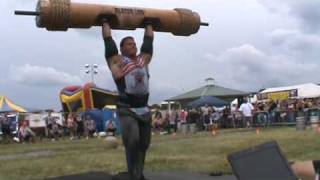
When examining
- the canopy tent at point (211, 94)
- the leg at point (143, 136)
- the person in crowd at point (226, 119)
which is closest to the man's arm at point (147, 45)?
the leg at point (143, 136)

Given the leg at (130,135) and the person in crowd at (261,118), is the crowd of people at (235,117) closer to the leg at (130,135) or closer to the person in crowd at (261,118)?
the person in crowd at (261,118)

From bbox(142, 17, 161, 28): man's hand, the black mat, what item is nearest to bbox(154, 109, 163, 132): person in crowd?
the black mat

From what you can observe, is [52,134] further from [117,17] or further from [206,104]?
[117,17]

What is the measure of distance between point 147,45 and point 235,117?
2620 cm

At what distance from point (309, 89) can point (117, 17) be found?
1504 inches

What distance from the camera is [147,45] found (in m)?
6.44

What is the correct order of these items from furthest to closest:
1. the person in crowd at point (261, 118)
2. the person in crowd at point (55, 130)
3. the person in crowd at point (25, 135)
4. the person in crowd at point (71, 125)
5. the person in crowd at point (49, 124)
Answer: the person in crowd at point (261, 118)
the person in crowd at point (71, 125)
the person in crowd at point (49, 124)
the person in crowd at point (55, 130)
the person in crowd at point (25, 135)

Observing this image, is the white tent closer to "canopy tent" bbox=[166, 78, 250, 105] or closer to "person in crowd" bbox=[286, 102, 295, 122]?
"canopy tent" bbox=[166, 78, 250, 105]

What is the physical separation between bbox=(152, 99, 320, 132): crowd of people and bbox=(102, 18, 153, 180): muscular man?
77.6ft

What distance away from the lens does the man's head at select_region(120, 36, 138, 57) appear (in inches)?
243

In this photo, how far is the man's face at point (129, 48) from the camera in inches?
243

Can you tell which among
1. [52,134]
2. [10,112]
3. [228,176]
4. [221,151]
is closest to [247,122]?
[52,134]

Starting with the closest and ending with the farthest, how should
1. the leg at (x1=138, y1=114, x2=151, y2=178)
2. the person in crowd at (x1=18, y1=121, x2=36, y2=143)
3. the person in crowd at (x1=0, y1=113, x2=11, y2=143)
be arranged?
the leg at (x1=138, y1=114, x2=151, y2=178)
the person in crowd at (x1=18, y1=121, x2=36, y2=143)
the person in crowd at (x1=0, y1=113, x2=11, y2=143)

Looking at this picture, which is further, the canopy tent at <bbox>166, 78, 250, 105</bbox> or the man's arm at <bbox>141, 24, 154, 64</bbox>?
the canopy tent at <bbox>166, 78, 250, 105</bbox>
